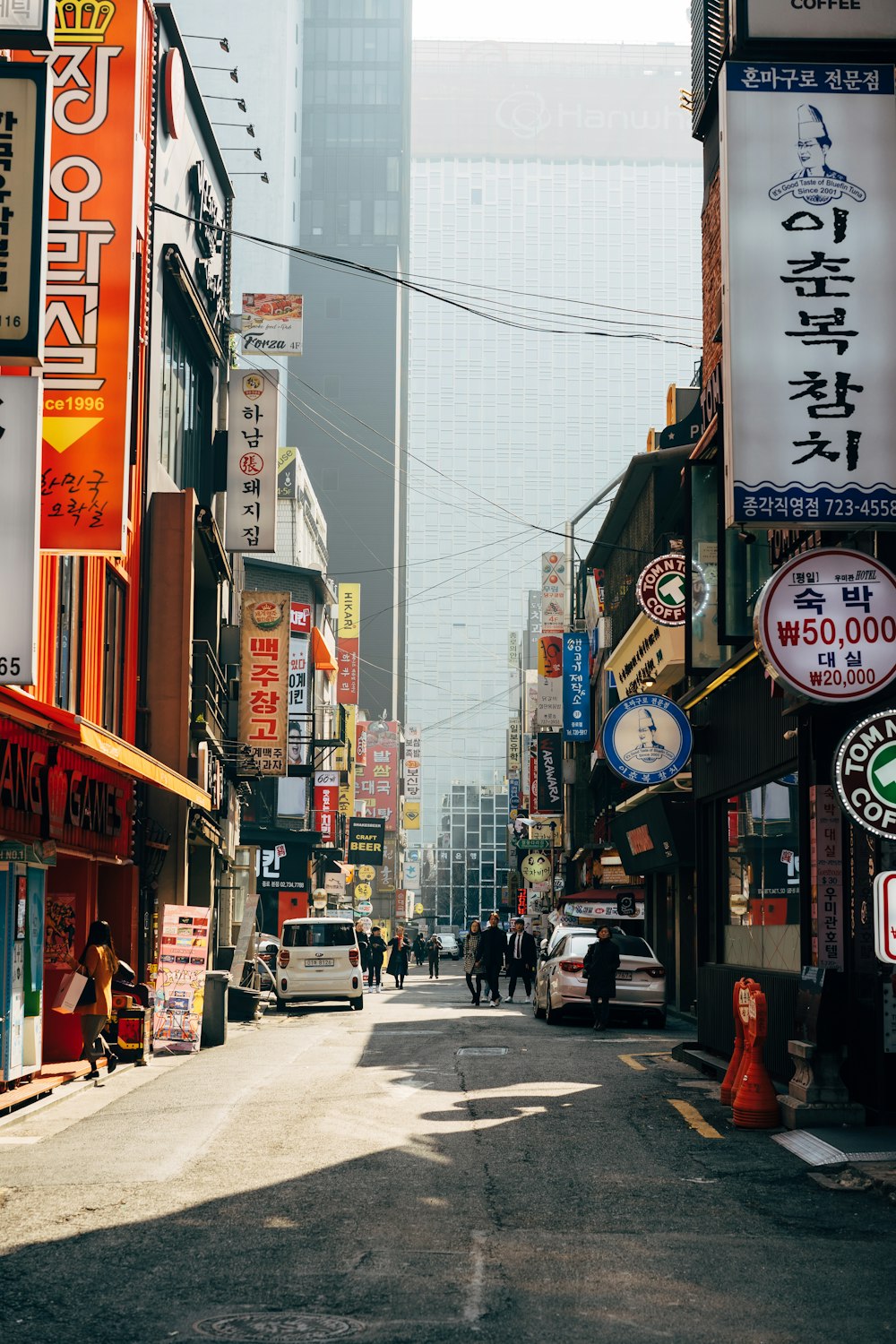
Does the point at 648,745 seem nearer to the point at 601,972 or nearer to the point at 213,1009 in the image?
the point at 601,972

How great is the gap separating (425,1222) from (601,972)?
1476 centimetres

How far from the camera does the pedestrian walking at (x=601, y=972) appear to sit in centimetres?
2288

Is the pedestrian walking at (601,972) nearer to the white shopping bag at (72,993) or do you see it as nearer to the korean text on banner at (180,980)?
the korean text on banner at (180,980)

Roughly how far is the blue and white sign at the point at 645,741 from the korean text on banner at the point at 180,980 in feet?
22.3

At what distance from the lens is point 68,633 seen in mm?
19828

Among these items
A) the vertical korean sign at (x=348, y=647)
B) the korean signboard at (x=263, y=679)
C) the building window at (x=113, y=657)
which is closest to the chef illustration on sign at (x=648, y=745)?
the building window at (x=113, y=657)

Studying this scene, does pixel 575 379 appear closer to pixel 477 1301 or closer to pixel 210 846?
pixel 210 846

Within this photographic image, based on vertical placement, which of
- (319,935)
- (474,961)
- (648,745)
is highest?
(648,745)

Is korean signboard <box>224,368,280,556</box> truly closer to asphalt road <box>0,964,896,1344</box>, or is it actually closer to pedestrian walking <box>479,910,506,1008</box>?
pedestrian walking <box>479,910,506,1008</box>

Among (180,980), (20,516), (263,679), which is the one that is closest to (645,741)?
(180,980)

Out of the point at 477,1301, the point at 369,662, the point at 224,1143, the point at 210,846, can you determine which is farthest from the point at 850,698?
the point at 369,662

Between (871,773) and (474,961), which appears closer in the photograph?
(871,773)

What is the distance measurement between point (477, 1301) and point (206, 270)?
96.2 ft

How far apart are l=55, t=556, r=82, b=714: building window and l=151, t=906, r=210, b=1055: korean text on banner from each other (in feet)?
9.96
